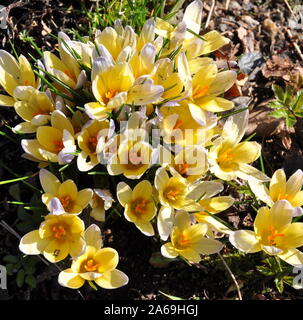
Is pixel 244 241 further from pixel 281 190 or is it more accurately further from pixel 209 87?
pixel 209 87

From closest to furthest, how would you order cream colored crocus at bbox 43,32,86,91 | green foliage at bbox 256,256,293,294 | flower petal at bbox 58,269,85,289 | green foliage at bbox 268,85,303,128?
1. flower petal at bbox 58,269,85,289
2. cream colored crocus at bbox 43,32,86,91
3. green foliage at bbox 256,256,293,294
4. green foliage at bbox 268,85,303,128

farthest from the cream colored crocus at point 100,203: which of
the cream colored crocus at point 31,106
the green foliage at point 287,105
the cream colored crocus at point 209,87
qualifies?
the green foliage at point 287,105

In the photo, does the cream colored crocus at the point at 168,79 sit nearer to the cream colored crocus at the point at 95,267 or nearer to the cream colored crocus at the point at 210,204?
the cream colored crocus at the point at 210,204

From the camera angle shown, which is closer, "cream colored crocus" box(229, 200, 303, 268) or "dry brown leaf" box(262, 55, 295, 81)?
"cream colored crocus" box(229, 200, 303, 268)

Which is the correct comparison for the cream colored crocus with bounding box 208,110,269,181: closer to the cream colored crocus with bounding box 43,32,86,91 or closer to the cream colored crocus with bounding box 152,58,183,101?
the cream colored crocus with bounding box 152,58,183,101

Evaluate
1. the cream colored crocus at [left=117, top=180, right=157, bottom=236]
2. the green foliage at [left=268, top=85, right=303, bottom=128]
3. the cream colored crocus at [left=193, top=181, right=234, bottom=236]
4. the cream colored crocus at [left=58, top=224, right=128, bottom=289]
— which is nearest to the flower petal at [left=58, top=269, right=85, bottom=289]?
the cream colored crocus at [left=58, top=224, right=128, bottom=289]

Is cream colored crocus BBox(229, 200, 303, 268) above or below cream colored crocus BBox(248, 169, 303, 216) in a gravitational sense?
below

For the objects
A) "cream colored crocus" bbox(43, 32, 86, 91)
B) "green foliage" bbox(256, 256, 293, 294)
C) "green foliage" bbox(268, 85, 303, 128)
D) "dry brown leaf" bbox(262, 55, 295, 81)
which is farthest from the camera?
"dry brown leaf" bbox(262, 55, 295, 81)

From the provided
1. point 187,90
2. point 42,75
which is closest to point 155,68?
point 187,90

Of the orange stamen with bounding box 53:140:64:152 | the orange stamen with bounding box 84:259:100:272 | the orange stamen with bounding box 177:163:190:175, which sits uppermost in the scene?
the orange stamen with bounding box 53:140:64:152
